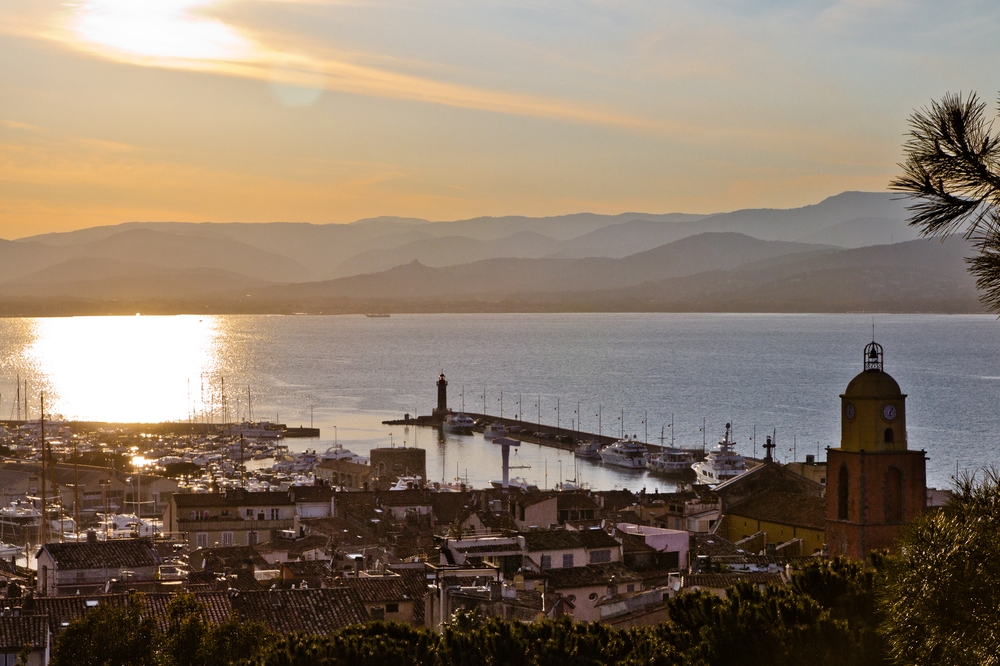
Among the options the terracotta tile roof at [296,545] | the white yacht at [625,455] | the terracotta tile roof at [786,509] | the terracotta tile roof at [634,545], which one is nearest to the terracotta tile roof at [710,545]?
the terracotta tile roof at [634,545]

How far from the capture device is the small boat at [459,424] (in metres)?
84.9

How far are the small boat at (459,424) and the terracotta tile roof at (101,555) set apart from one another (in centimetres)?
6265

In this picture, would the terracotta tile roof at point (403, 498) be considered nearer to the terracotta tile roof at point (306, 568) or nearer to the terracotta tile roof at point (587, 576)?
the terracotta tile roof at point (306, 568)

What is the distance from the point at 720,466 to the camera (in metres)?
61.2

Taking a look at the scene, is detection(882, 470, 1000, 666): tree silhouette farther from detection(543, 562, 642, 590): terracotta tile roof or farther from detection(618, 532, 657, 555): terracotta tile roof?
detection(618, 532, 657, 555): terracotta tile roof

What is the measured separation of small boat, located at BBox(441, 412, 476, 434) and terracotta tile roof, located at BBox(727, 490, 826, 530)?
56.9 metres

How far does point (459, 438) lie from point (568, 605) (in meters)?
63.7

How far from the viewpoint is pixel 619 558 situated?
22891mm

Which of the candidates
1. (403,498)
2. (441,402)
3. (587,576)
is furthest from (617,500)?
(441,402)

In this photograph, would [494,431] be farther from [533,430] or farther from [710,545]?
[710,545]

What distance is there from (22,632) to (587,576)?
8.23 meters

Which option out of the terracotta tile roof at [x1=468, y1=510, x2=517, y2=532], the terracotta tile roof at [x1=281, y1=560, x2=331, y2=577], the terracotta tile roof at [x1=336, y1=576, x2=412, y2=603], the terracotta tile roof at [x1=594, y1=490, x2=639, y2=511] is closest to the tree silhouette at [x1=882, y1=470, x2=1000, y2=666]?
the terracotta tile roof at [x1=336, y1=576, x2=412, y2=603]

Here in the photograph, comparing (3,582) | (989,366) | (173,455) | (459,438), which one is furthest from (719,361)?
(3,582)

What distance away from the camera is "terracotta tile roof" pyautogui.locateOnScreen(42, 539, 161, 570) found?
20.8 meters
